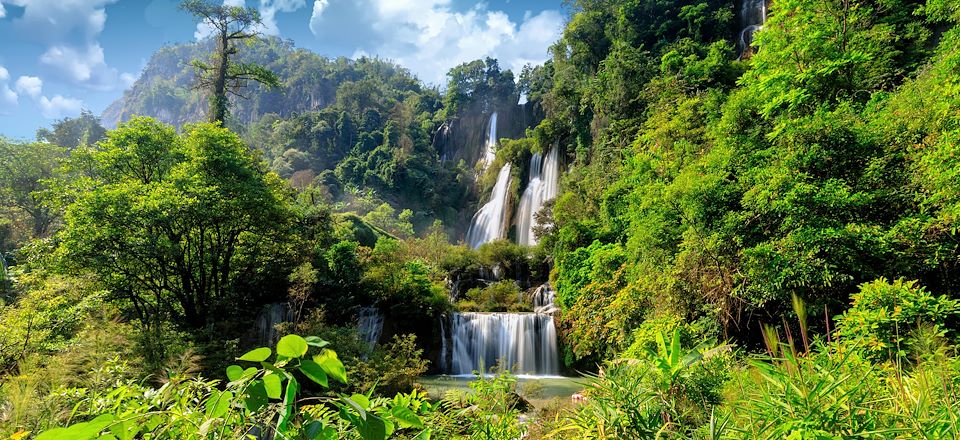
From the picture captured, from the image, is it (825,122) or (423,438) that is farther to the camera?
(825,122)

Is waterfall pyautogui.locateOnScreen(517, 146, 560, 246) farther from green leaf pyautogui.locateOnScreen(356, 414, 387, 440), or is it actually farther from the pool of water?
green leaf pyautogui.locateOnScreen(356, 414, 387, 440)

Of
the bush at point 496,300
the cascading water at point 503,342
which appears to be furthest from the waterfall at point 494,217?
the cascading water at point 503,342

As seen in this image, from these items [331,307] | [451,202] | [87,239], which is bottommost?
[331,307]

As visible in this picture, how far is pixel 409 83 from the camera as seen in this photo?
2635 inches

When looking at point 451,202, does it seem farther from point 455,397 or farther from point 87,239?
point 455,397

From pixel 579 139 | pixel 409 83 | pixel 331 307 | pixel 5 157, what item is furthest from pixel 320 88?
pixel 331 307

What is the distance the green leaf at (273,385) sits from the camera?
2.59ft

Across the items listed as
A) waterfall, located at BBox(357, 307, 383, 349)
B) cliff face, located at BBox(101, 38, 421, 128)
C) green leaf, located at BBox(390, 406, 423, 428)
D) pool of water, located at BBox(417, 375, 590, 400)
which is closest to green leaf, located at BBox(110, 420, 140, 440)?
green leaf, located at BBox(390, 406, 423, 428)

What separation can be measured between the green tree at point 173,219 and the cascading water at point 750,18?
1948 centimetres

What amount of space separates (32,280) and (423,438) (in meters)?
13.0

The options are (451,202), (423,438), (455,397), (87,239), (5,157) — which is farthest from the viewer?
(451,202)

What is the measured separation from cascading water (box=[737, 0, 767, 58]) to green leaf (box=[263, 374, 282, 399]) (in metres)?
21.7

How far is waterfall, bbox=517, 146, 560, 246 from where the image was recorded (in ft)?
78.2

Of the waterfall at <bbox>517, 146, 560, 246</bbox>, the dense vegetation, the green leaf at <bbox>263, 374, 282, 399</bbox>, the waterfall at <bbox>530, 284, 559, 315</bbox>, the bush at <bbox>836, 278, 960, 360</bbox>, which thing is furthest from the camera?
the waterfall at <bbox>517, 146, 560, 246</bbox>
